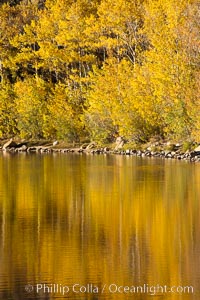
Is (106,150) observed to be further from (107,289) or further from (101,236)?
(107,289)

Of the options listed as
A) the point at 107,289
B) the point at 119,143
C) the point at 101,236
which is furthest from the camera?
the point at 119,143

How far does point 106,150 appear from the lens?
61312 mm

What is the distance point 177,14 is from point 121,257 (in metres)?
36.6

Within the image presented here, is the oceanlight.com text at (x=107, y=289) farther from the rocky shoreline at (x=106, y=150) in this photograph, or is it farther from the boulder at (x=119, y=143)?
the boulder at (x=119, y=143)

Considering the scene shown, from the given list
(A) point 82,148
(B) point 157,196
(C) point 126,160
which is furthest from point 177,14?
(B) point 157,196

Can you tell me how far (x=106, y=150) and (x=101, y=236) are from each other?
39.5 meters

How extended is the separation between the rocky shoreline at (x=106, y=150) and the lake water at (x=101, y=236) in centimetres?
1095

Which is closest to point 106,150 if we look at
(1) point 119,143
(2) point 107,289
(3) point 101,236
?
(1) point 119,143

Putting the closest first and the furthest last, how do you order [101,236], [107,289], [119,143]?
[107,289] < [101,236] < [119,143]

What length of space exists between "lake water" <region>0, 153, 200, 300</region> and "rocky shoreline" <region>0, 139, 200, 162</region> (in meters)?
10.9

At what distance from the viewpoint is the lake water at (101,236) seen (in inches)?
644

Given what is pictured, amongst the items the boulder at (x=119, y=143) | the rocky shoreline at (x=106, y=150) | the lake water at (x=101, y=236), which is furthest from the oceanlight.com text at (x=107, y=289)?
the boulder at (x=119, y=143)

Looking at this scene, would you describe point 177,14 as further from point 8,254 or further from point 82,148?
point 8,254

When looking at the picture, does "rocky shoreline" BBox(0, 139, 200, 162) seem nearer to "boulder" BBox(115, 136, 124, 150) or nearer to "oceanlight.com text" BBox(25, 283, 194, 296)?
"boulder" BBox(115, 136, 124, 150)
